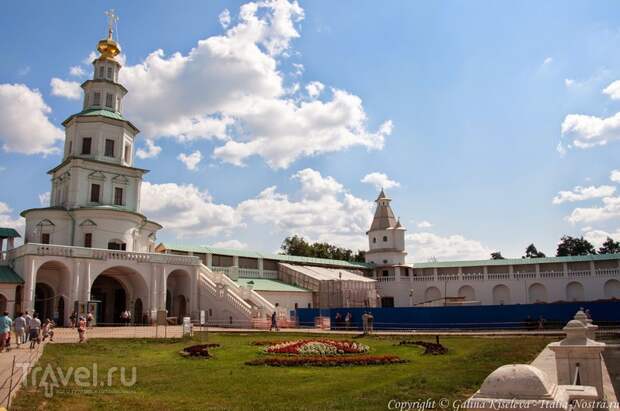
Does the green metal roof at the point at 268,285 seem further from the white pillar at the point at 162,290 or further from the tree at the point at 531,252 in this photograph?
the tree at the point at 531,252

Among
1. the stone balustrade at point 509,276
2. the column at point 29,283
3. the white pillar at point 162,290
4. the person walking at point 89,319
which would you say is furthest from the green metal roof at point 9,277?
the stone balustrade at point 509,276

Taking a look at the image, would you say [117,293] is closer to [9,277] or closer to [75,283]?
[75,283]

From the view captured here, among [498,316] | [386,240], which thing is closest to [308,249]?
[386,240]

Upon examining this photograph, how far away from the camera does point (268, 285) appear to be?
50.7 metres

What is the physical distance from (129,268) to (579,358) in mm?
35616

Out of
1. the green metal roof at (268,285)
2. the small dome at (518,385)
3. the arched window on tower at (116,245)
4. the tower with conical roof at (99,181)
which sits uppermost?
the tower with conical roof at (99,181)

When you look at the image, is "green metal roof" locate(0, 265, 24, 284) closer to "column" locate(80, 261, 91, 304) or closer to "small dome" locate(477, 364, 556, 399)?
"column" locate(80, 261, 91, 304)

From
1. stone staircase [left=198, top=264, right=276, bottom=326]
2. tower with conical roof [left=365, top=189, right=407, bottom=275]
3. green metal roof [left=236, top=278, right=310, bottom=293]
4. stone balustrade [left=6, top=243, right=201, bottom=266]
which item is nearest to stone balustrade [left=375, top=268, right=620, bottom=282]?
tower with conical roof [left=365, top=189, right=407, bottom=275]

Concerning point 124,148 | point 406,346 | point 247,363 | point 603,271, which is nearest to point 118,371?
point 247,363

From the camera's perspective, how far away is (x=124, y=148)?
46.7 meters

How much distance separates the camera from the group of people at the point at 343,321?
3831 centimetres

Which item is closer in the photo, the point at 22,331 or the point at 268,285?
the point at 22,331

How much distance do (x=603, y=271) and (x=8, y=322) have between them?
56451 mm

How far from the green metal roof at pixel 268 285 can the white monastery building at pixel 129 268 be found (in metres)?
0.13
